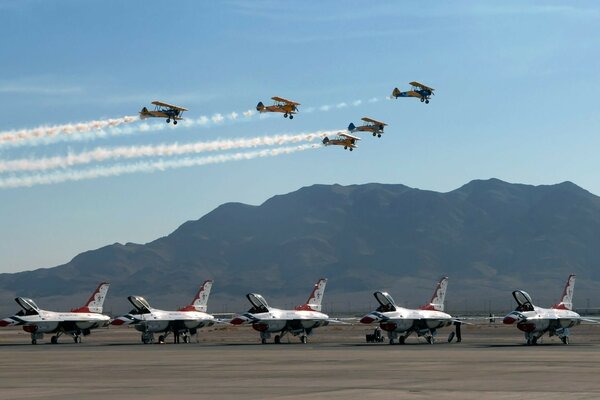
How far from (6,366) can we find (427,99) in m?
66.3

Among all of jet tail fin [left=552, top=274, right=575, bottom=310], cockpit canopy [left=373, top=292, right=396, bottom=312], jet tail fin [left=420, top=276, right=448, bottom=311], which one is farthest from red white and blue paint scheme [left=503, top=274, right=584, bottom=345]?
jet tail fin [left=420, top=276, right=448, bottom=311]

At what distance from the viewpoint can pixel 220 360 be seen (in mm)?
56188

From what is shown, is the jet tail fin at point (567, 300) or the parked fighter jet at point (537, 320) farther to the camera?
the jet tail fin at point (567, 300)

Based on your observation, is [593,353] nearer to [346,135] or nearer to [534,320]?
[534,320]

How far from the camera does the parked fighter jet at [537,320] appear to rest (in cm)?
7597

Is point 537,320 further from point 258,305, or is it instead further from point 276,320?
point 258,305

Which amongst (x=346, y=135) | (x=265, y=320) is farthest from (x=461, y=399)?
(x=346, y=135)


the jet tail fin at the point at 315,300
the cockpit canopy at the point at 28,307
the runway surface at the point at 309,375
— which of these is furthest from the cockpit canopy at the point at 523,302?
the cockpit canopy at the point at 28,307

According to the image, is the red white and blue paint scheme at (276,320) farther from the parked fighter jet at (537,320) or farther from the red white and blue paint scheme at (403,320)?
the parked fighter jet at (537,320)

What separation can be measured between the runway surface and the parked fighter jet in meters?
10.4

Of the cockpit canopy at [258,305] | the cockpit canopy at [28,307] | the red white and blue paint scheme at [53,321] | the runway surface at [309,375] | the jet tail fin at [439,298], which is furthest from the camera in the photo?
the jet tail fin at [439,298]

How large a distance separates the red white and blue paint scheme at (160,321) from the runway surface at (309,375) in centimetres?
2038

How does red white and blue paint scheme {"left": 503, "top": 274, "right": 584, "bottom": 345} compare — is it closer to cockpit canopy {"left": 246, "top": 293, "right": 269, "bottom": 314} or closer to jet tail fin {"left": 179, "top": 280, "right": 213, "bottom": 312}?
cockpit canopy {"left": 246, "top": 293, "right": 269, "bottom": 314}

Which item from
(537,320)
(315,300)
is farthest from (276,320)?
(537,320)
